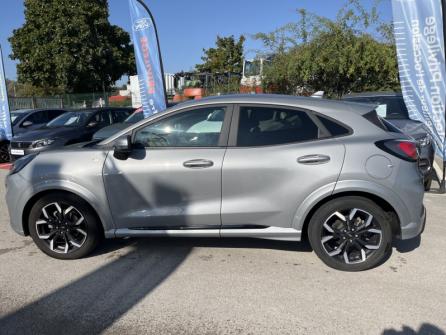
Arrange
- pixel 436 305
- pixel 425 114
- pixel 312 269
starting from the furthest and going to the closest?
pixel 425 114 → pixel 312 269 → pixel 436 305

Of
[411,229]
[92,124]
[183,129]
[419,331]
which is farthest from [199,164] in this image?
[92,124]

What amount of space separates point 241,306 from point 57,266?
78.3 inches

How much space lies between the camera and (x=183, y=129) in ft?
12.6

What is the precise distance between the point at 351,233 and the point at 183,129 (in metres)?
1.87

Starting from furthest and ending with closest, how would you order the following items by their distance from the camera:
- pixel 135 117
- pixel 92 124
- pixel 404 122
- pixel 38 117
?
pixel 38 117 → pixel 135 117 → pixel 92 124 → pixel 404 122

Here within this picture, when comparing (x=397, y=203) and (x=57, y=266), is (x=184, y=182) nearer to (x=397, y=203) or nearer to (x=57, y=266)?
(x=57, y=266)

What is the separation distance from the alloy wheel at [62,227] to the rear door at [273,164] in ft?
4.92

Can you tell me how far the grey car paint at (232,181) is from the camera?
3.52m

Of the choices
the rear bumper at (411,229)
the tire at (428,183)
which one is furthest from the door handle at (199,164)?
the tire at (428,183)

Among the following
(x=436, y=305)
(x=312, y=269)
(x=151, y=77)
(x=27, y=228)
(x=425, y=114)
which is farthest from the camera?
(x=151, y=77)

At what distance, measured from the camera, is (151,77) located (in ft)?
30.8

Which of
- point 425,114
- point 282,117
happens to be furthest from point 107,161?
point 425,114

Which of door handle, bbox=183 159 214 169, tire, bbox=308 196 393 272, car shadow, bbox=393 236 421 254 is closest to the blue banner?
car shadow, bbox=393 236 421 254

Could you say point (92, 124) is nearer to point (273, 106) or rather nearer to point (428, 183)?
point (273, 106)
